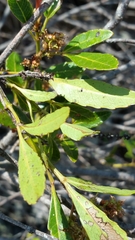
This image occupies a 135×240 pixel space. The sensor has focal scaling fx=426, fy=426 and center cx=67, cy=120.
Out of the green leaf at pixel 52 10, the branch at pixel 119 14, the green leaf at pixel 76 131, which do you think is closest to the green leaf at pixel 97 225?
the green leaf at pixel 76 131

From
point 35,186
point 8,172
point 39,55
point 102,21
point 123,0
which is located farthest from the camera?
point 102,21

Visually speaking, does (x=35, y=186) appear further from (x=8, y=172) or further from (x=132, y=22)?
(x=132, y=22)

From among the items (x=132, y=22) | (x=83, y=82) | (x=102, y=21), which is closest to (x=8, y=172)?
(x=83, y=82)

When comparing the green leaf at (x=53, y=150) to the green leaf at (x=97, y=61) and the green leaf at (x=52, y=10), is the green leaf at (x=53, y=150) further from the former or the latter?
the green leaf at (x=52, y=10)

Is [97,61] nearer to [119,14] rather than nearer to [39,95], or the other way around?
[39,95]

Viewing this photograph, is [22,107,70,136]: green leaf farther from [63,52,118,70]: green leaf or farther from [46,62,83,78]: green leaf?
[46,62,83,78]: green leaf

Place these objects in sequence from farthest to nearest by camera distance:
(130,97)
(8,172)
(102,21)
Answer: (102,21), (8,172), (130,97)

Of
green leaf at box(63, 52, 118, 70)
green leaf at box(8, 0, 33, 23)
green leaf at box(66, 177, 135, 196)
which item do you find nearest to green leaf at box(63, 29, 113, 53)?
green leaf at box(63, 52, 118, 70)

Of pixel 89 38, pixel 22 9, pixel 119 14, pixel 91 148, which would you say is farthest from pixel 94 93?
pixel 91 148
